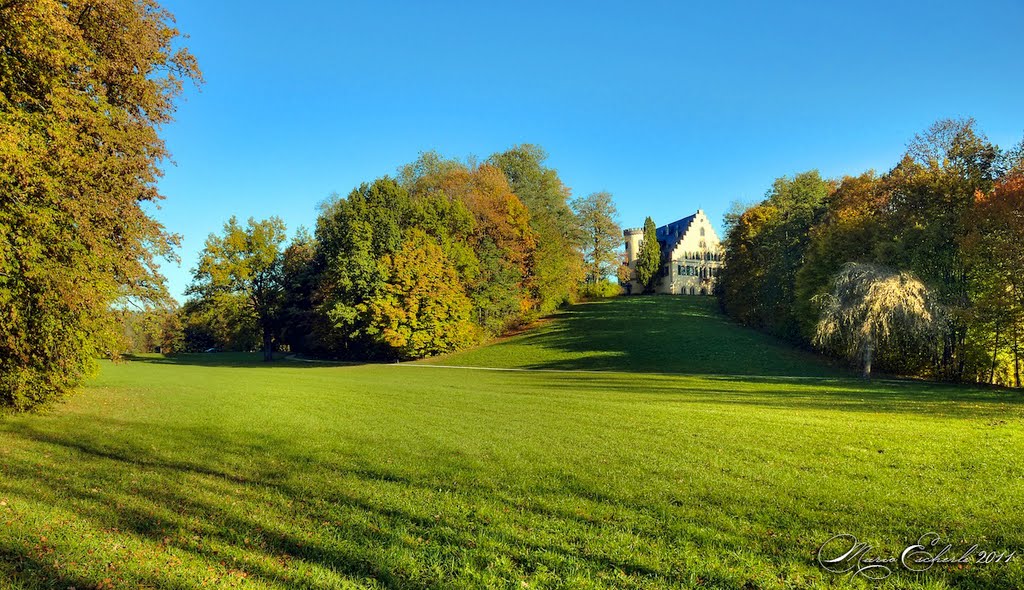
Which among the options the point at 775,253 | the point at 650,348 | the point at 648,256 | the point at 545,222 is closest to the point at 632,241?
the point at 648,256

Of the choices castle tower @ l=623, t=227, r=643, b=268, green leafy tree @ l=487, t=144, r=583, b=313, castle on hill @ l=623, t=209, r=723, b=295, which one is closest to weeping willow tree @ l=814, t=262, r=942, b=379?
green leafy tree @ l=487, t=144, r=583, b=313

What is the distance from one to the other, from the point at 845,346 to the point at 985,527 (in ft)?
95.1

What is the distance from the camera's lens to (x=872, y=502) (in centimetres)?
601

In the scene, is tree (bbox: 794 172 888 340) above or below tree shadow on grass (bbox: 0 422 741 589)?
above

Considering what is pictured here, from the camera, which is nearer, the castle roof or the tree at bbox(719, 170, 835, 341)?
the tree at bbox(719, 170, 835, 341)

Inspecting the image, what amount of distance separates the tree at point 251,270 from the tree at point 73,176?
33.9 metres

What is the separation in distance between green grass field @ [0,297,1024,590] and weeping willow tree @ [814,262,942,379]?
12.3m

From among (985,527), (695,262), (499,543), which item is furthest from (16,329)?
(695,262)

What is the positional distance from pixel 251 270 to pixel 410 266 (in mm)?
17863

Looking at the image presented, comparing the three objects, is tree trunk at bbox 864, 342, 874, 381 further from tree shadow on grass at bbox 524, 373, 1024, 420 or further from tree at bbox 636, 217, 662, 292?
tree at bbox 636, 217, 662, 292

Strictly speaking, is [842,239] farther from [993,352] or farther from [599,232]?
[599,232]

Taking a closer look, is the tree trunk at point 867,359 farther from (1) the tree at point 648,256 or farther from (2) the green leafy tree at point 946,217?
(1) the tree at point 648,256

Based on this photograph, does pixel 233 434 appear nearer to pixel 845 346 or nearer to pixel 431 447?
pixel 431 447

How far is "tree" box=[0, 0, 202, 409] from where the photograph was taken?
412 inches
